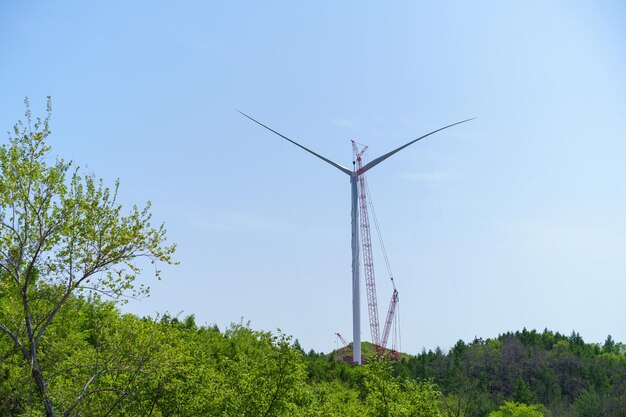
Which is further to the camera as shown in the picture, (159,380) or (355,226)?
(355,226)

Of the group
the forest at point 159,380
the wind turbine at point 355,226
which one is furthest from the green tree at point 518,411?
the forest at point 159,380

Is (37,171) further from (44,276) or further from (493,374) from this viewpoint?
(493,374)

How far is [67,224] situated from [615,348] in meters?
161

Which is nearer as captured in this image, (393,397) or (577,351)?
(393,397)

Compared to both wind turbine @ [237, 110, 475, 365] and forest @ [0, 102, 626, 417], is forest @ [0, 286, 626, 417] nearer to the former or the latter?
forest @ [0, 102, 626, 417]

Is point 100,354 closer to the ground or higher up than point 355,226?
closer to the ground

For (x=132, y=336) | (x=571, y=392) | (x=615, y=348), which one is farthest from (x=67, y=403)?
(x=615, y=348)

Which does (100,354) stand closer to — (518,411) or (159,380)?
(159,380)

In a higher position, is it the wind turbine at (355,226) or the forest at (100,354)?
the wind turbine at (355,226)

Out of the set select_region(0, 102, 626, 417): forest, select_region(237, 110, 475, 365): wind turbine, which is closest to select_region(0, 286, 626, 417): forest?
select_region(0, 102, 626, 417): forest

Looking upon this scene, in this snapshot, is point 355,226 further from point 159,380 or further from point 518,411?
point 159,380

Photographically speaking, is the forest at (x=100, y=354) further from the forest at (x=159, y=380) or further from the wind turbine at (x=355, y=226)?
the wind turbine at (x=355, y=226)

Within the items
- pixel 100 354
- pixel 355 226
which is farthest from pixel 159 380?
pixel 355 226

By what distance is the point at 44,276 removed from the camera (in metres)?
32.0
